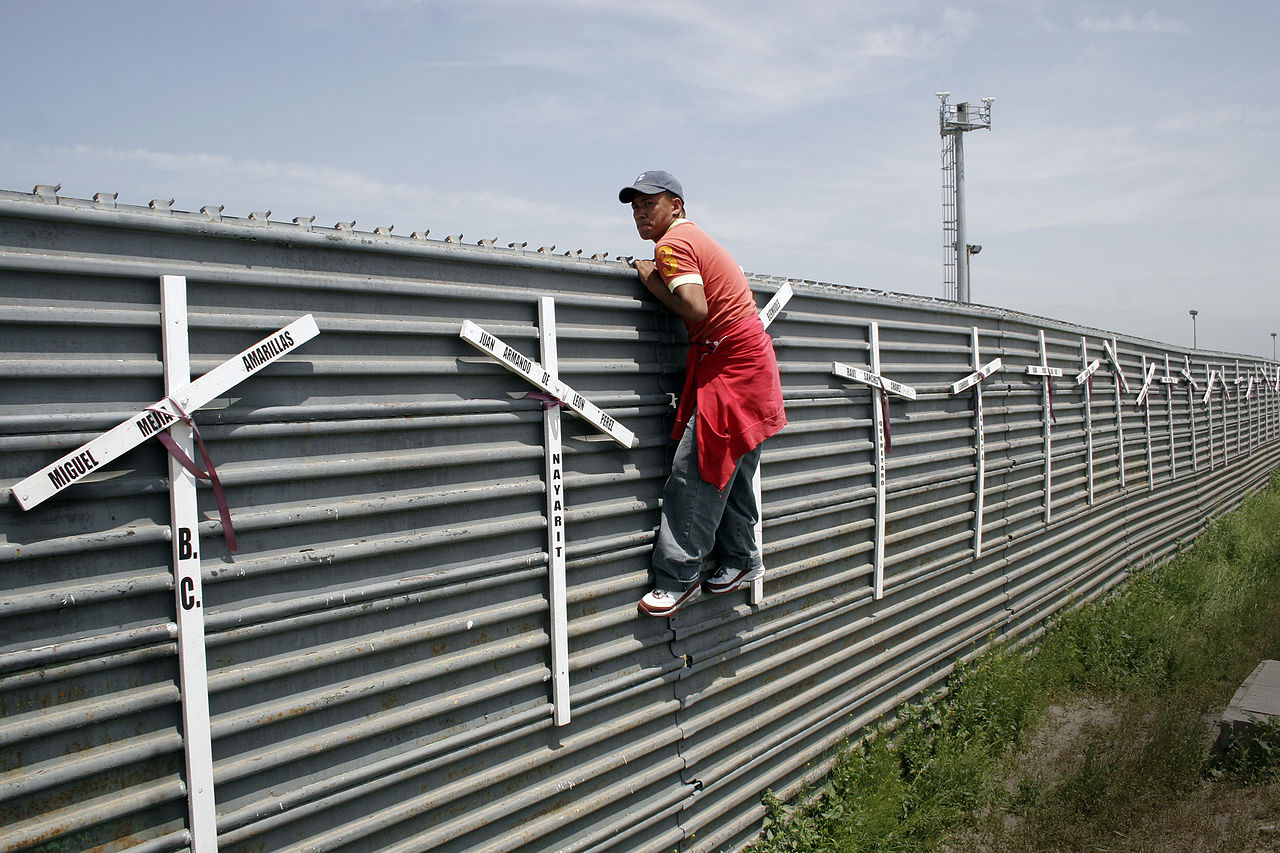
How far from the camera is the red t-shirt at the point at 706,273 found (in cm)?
371

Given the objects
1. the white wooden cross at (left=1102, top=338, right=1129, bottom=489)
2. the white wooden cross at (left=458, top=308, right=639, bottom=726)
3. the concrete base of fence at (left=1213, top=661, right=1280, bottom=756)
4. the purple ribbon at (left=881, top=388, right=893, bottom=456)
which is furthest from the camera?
the white wooden cross at (left=1102, top=338, right=1129, bottom=489)

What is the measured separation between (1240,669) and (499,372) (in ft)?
23.0

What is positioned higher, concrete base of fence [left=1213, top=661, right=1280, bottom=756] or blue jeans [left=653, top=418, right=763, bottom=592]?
blue jeans [left=653, top=418, right=763, bottom=592]

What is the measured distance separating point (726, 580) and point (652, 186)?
189 centimetres

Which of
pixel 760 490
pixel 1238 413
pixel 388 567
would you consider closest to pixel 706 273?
pixel 760 490

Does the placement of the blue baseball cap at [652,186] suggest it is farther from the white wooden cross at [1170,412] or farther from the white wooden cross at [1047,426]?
the white wooden cross at [1170,412]

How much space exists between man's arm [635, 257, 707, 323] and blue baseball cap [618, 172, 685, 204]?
0.33m

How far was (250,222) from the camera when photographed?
8.69 ft

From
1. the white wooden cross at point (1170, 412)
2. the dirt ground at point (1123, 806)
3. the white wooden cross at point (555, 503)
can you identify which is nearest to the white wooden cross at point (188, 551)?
the white wooden cross at point (555, 503)

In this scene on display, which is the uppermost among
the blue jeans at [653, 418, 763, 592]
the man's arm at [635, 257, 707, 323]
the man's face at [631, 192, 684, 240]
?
the man's face at [631, 192, 684, 240]

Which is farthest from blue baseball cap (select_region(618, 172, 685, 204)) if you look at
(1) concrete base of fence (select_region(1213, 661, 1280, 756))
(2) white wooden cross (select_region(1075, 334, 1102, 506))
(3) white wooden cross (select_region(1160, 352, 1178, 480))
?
(3) white wooden cross (select_region(1160, 352, 1178, 480))

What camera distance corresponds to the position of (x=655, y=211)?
154 inches

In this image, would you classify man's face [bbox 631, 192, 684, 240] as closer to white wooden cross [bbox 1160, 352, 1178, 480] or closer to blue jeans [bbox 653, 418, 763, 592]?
blue jeans [bbox 653, 418, 763, 592]

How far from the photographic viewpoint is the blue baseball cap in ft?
Answer: 12.6
